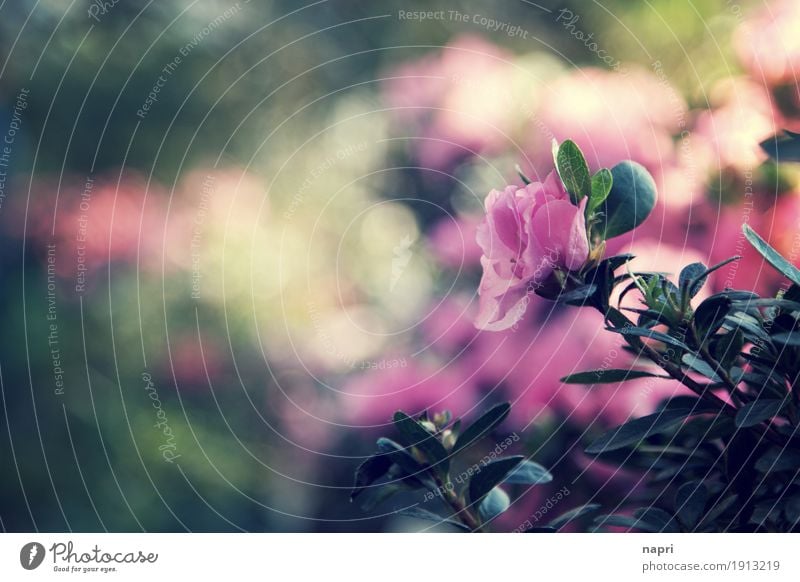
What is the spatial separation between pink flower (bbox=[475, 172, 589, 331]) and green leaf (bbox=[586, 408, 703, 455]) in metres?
0.08

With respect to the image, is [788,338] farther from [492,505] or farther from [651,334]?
[492,505]

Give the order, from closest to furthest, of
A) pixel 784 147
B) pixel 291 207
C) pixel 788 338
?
pixel 788 338, pixel 784 147, pixel 291 207

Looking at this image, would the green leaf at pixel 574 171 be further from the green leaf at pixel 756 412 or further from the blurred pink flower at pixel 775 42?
the blurred pink flower at pixel 775 42

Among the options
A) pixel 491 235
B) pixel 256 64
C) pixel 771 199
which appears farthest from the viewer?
pixel 256 64

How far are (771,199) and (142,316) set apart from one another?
1.48 feet

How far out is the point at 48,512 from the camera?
0.53 metres

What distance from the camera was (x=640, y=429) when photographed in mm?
357

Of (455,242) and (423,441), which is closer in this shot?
(423,441)

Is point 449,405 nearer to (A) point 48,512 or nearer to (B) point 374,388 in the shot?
(B) point 374,388

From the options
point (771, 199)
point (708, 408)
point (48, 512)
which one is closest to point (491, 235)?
point (708, 408)

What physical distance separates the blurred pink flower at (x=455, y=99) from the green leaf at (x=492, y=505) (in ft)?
0.77
